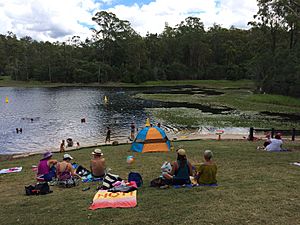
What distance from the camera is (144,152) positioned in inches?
744

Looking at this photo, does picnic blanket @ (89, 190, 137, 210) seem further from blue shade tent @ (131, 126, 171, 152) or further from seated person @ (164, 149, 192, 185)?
blue shade tent @ (131, 126, 171, 152)

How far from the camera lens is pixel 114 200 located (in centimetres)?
845

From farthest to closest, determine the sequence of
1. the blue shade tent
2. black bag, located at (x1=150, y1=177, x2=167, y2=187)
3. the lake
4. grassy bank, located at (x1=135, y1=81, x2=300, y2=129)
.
→ grassy bank, located at (x1=135, y1=81, x2=300, y2=129) → the lake → the blue shade tent → black bag, located at (x1=150, y1=177, x2=167, y2=187)

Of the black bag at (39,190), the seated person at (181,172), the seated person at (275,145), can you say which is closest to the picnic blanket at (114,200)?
the seated person at (181,172)

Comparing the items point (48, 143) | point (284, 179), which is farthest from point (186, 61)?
point (284, 179)

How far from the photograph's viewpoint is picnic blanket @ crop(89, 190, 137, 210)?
27.1ft

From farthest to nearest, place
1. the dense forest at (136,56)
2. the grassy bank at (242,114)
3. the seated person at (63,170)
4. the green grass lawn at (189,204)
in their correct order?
the dense forest at (136,56), the grassy bank at (242,114), the seated person at (63,170), the green grass lawn at (189,204)

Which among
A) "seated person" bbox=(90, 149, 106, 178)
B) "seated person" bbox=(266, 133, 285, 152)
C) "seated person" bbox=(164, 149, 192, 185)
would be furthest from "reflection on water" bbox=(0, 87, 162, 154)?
"seated person" bbox=(164, 149, 192, 185)

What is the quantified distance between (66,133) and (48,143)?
13.9ft

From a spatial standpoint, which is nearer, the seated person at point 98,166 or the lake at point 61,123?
the seated person at point 98,166

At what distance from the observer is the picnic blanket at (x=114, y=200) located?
8.27 m

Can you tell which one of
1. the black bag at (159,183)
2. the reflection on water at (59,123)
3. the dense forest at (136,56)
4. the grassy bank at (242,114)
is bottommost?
the reflection on water at (59,123)

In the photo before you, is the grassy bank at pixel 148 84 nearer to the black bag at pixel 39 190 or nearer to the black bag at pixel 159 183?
the black bag at pixel 159 183

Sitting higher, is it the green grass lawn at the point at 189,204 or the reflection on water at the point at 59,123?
the green grass lawn at the point at 189,204
